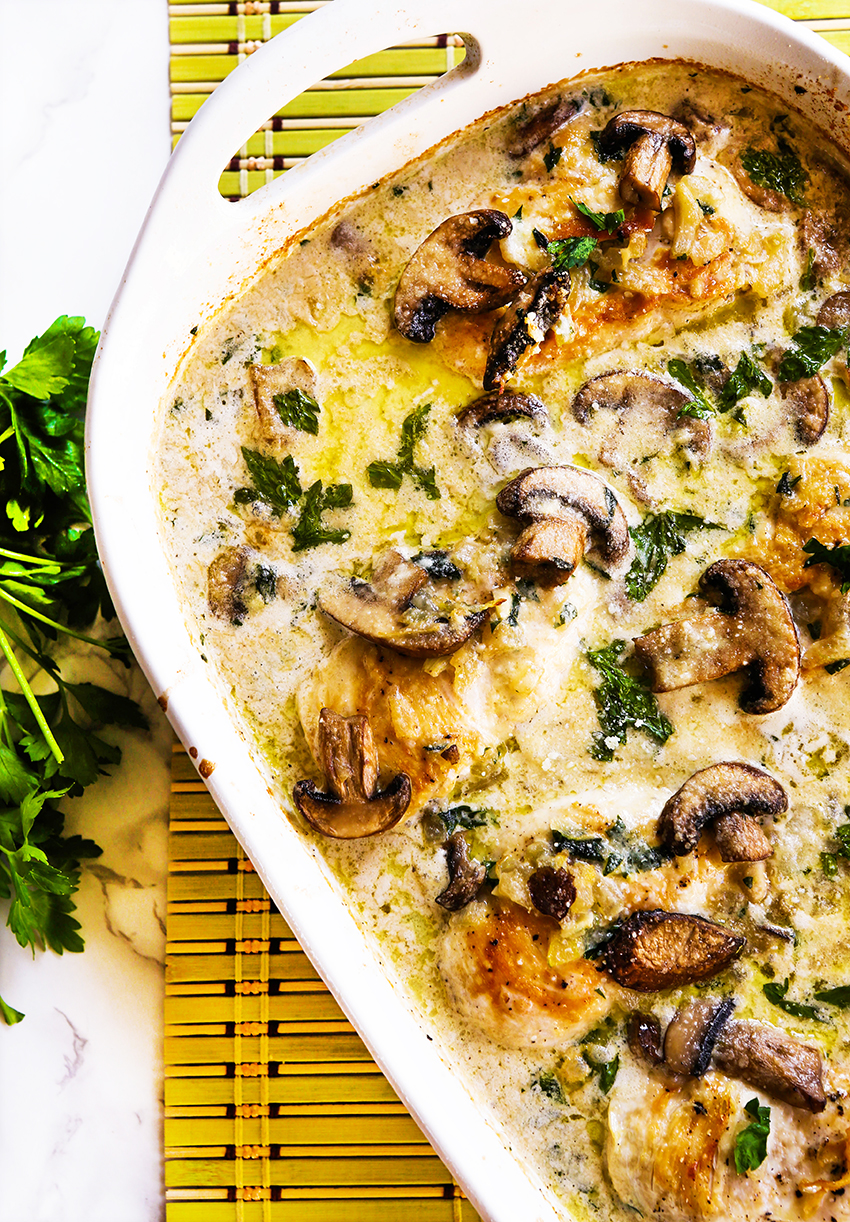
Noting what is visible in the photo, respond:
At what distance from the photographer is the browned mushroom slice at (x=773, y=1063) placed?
184 centimetres

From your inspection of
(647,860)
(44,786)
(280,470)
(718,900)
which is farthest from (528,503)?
(44,786)

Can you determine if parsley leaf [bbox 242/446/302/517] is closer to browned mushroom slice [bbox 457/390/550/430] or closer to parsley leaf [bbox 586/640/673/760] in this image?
browned mushroom slice [bbox 457/390/550/430]

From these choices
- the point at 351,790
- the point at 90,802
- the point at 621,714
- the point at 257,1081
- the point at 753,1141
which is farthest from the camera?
the point at 90,802

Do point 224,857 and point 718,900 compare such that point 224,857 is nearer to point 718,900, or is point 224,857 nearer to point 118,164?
point 718,900

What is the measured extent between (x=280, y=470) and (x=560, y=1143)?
1.42 metres

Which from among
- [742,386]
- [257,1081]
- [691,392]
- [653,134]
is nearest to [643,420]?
[691,392]

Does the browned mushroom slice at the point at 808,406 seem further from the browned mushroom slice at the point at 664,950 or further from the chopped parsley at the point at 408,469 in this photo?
the browned mushroom slice at the point at 664,950

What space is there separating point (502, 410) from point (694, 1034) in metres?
1.26

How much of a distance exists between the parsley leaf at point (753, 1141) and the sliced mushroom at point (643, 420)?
4.07 feet

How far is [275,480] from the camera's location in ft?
6.94

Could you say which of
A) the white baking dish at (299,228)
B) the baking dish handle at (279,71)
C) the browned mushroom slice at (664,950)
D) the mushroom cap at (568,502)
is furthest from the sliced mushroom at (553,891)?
the baking dish handle at (279,71)

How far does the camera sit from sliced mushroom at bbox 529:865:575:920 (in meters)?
1.86

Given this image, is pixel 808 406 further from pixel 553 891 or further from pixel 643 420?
pixel 553 891

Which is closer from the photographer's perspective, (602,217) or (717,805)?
(717,805)
